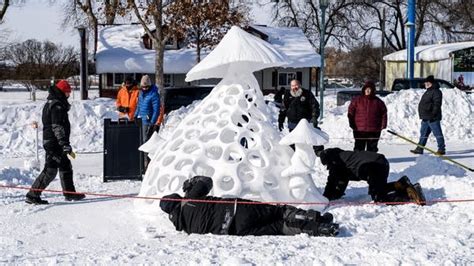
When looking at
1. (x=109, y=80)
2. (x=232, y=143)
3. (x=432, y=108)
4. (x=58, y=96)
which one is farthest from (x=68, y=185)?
(x=109, y=80)

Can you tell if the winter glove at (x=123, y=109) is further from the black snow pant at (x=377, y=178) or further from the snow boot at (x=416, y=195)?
the snow boot at (x=416, y=195)

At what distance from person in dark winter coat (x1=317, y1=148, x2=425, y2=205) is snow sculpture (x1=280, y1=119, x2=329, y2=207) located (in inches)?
30.2

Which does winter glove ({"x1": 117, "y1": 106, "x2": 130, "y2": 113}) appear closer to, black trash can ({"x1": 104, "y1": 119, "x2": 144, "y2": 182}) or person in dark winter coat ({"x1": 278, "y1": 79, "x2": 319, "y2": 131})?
black trash can ({"x1": 104, "y1": 119, "x2": 144, "y2": 182})

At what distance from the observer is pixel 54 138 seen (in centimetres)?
849

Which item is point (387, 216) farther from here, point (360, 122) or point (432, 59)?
point (432, 59)

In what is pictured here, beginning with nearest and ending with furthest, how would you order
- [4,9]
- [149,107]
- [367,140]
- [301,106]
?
[149,107] → [367,140] → [301,106] → [4,9]

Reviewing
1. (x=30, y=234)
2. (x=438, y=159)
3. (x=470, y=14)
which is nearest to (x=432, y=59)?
(x=470, y=14)

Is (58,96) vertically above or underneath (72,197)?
above

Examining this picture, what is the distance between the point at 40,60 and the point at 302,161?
38441mm

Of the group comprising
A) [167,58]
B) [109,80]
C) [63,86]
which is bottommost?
[63,86]

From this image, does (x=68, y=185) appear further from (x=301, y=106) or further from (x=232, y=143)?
(x=301, y=106)

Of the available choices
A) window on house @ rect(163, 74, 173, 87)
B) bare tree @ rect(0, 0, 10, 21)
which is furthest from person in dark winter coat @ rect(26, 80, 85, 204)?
window on house @ rect(163, 74, 173, 87)

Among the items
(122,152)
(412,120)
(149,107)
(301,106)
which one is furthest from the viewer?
(412,120)

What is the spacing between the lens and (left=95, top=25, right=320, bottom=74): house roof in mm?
36062
